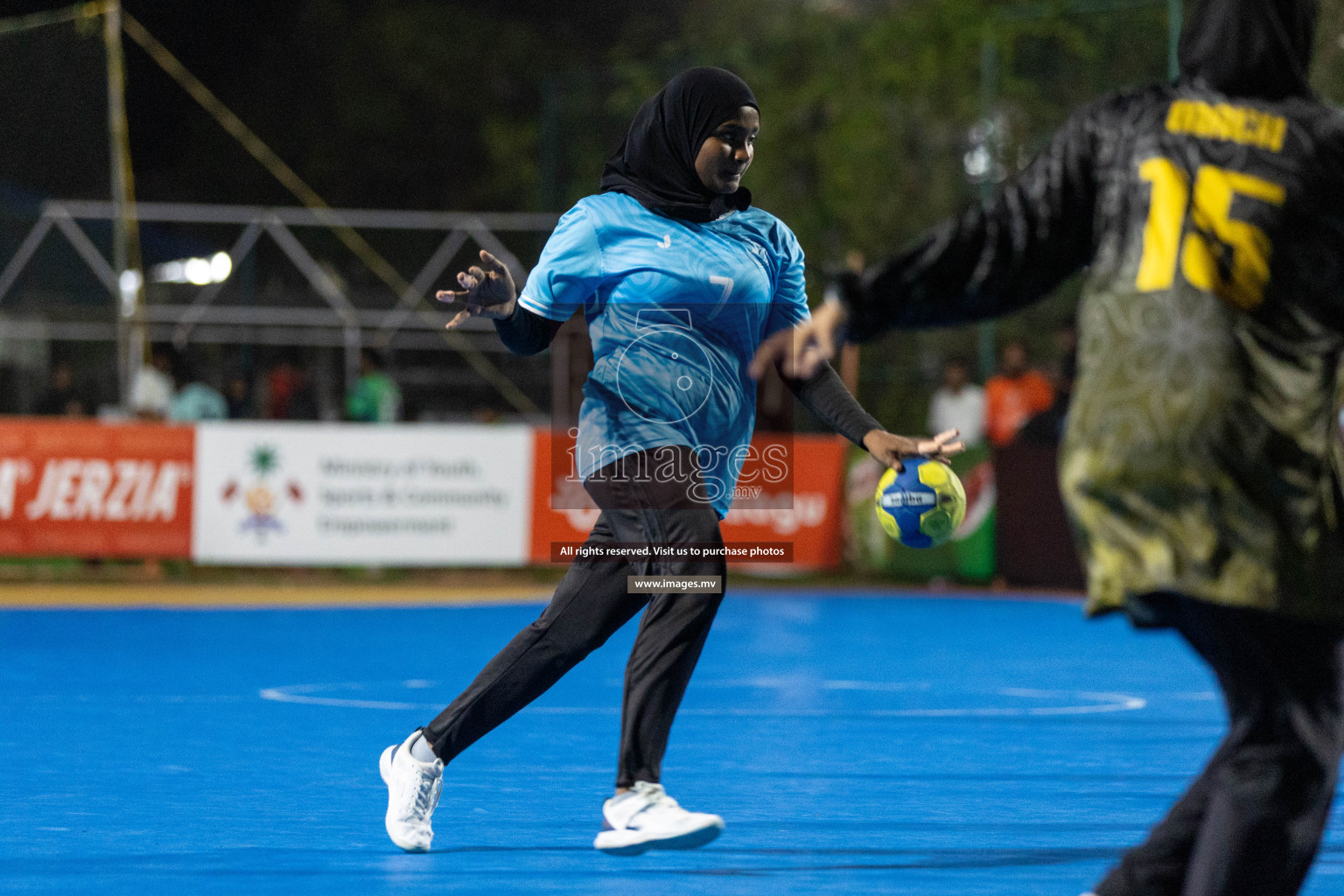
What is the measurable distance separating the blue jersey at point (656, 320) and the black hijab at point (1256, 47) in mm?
1765

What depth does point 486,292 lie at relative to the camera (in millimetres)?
4730

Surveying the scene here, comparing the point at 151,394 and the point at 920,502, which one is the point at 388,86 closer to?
the point at 151,394

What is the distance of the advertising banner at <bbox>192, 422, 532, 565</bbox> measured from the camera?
1627cm

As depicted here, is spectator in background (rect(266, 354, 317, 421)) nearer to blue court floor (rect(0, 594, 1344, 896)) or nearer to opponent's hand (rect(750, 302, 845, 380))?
blue court floor (rect(0, 594, 1344, 896))

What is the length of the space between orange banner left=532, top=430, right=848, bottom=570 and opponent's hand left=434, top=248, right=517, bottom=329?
39.2ft

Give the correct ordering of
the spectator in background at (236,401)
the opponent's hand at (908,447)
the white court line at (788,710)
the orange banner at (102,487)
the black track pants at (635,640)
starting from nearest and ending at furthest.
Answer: the opponent's hand at (908,447) < the black track pants at (635,640) < the white court line at (788,710) < the orange banner at (102,487) < the spectator in background at (236,401)

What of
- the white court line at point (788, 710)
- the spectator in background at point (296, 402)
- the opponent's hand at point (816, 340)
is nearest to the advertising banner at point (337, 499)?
the spectator in background at point (296, 402)

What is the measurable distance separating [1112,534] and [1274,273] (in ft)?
1.74

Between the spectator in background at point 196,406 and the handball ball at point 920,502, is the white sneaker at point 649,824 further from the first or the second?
the spectator in background at point 196,406

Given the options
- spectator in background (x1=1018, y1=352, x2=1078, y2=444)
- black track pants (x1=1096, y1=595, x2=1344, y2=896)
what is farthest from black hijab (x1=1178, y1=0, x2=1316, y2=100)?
spectator in background (x1=1018, y1=352, x2=1078, y2=444)

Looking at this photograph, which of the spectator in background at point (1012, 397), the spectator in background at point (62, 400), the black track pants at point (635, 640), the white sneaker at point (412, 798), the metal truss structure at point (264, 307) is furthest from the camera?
the metal truss structure at point (264, 307)

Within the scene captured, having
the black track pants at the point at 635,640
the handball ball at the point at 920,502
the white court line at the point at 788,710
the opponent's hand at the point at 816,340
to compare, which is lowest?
the white court line at the point at 788,710

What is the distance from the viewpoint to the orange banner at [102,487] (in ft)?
52.9

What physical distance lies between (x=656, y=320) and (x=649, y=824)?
1.31 m
